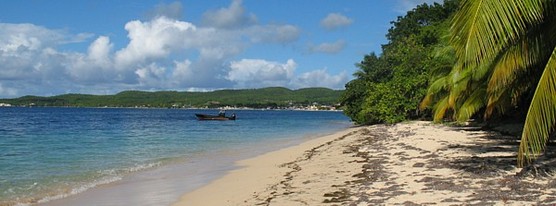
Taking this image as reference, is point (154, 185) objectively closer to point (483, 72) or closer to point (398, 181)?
point (398, 181)

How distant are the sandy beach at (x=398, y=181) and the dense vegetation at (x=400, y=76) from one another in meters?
18.4

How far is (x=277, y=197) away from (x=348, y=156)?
6794mm

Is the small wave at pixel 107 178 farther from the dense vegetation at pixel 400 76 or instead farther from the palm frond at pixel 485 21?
the dense vegetation at pixel 400 76

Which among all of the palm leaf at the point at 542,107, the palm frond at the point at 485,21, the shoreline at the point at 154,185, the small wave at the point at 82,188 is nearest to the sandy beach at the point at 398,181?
the shoreline at the point at 154,185

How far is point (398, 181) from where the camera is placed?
9742mm

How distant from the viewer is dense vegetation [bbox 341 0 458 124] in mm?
37094

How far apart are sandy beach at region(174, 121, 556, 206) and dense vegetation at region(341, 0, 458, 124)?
1842cm

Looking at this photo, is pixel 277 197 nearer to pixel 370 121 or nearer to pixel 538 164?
pixel 538 164

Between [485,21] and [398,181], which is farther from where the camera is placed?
[398,181]

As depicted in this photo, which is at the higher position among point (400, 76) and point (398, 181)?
point (400, 76)

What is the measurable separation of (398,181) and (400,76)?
98.3 ft

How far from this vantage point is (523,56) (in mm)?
8148

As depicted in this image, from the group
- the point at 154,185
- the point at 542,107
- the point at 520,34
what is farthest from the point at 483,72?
the point at 154,185

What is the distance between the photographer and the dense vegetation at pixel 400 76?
37.1 meters
